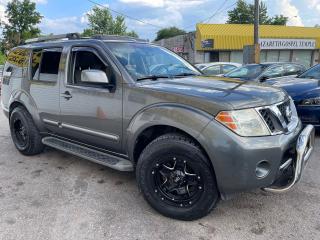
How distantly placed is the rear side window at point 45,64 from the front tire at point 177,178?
2005 mm

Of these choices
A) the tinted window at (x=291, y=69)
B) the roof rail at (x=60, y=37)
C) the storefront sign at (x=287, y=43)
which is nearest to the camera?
the roof rail at (x=60, y=37)

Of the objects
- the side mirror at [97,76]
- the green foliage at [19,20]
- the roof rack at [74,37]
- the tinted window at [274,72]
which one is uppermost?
the green foliage at [19,20]

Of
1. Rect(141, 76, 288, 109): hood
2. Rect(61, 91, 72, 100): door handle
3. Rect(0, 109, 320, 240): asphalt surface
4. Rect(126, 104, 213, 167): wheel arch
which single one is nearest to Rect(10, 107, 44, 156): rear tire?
Rect(0, 109, 320, 240): asphalt surface

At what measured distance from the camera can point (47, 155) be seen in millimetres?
5422

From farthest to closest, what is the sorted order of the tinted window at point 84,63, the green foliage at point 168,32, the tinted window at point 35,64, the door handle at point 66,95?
the green foliage at point 168,32 < the tinted window at point 35,64 < the door handle at point 66,95 < the tinted window at point 84,63

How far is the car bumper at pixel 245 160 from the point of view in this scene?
9.36ft

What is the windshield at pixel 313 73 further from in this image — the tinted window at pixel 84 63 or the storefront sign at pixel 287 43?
the storefront sign at pixel 287 43

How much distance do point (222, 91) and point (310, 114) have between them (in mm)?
2917

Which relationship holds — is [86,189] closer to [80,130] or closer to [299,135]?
[80,130]

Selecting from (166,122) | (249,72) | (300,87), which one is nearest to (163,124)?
(166,122)

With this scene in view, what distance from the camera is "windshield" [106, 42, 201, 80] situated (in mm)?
3881

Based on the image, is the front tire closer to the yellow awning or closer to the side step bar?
the side step bar

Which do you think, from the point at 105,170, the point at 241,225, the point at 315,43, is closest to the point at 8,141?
the point at 105,170

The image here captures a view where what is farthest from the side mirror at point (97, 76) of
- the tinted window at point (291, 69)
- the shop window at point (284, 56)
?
the shop window at point (284, 56)
